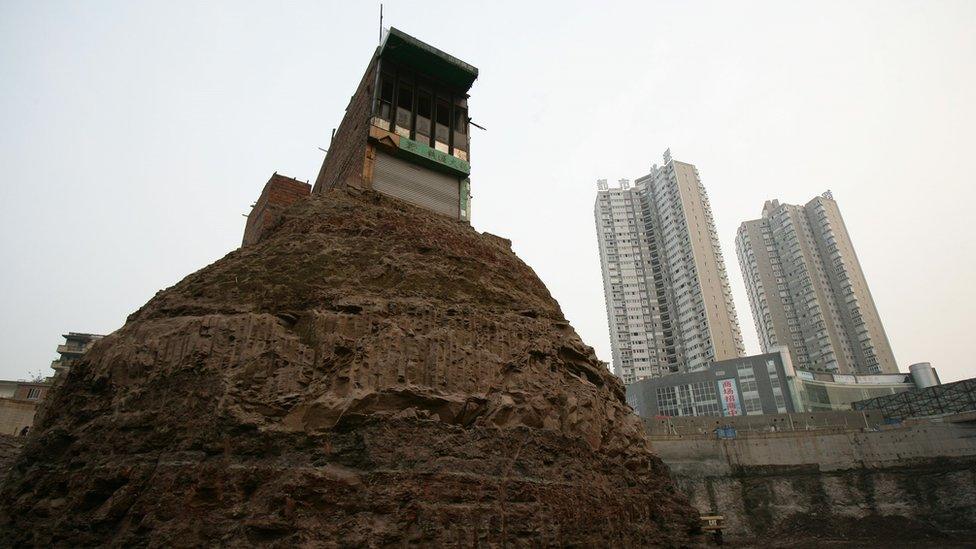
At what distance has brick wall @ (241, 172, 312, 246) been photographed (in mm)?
14803

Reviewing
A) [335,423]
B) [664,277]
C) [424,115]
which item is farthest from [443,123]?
[664,277]

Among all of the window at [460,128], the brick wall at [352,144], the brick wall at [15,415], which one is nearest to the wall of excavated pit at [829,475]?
the window at [460,128]

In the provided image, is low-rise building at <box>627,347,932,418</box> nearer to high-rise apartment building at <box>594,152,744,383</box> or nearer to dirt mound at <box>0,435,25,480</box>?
high-rise apartment building at <box>594,152,744,383</box>

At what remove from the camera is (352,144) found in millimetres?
16422

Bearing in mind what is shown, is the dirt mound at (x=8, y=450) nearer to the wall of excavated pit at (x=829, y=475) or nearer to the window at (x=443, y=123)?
the window at (x=443, y=123)

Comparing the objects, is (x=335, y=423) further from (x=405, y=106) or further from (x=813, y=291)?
(x=813, y=291)

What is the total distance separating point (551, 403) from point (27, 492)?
352 inches

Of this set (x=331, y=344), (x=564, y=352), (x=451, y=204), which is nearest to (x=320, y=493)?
(x=331, y=344)

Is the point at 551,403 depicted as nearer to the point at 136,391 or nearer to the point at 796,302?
the point at 136,391

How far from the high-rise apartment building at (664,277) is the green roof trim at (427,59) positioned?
65054mm

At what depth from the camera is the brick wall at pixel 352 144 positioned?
15148 millimetres

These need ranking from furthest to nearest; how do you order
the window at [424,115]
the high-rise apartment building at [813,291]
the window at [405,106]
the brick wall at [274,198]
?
1. the high-rise apartment building at [813,291]
2. the window at [424,115]
3. the window at [405,106]
4. the brick wall at [274,198]

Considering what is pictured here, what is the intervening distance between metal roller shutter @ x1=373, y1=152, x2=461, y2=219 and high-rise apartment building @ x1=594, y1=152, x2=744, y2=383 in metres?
65.5

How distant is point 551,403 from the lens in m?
10.4
